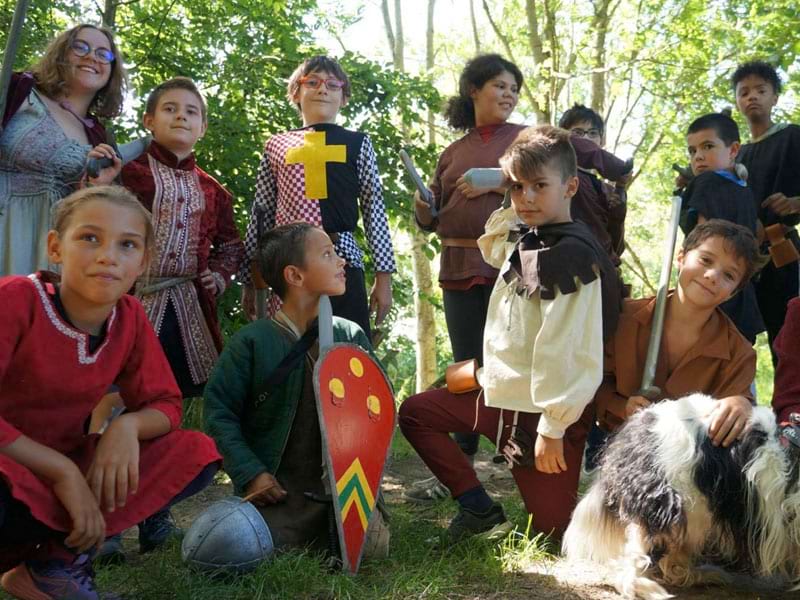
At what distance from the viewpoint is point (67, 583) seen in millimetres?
2197

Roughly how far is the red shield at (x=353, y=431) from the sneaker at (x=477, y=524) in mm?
391

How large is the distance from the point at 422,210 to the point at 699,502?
6.47 feet

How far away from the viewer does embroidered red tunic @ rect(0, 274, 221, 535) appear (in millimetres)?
2160

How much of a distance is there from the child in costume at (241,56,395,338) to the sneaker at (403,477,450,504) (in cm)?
80

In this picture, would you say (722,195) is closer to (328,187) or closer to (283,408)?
(328,187)

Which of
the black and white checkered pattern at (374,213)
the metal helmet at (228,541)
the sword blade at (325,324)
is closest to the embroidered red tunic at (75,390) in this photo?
the metal helmet at (228,541)

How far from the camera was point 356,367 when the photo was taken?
2980 millimetres

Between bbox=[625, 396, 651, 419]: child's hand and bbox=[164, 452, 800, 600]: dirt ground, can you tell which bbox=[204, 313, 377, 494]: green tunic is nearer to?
bbox=[164, 452, 800, 600]: dirt ground

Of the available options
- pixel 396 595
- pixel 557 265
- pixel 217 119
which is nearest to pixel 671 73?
pixel 217 119

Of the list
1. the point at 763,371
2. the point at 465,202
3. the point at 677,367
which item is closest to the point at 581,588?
the point at 677,367

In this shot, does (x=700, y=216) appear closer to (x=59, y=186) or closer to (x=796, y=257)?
(x=796, y=257)

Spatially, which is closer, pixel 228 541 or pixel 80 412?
pixel 80 412

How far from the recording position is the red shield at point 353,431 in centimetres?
273

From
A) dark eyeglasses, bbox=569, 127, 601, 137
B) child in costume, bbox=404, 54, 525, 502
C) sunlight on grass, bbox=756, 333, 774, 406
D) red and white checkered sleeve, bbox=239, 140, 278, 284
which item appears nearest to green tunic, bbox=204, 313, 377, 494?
red and white checkered sleeve, bbox=239, 140, 278, 284
